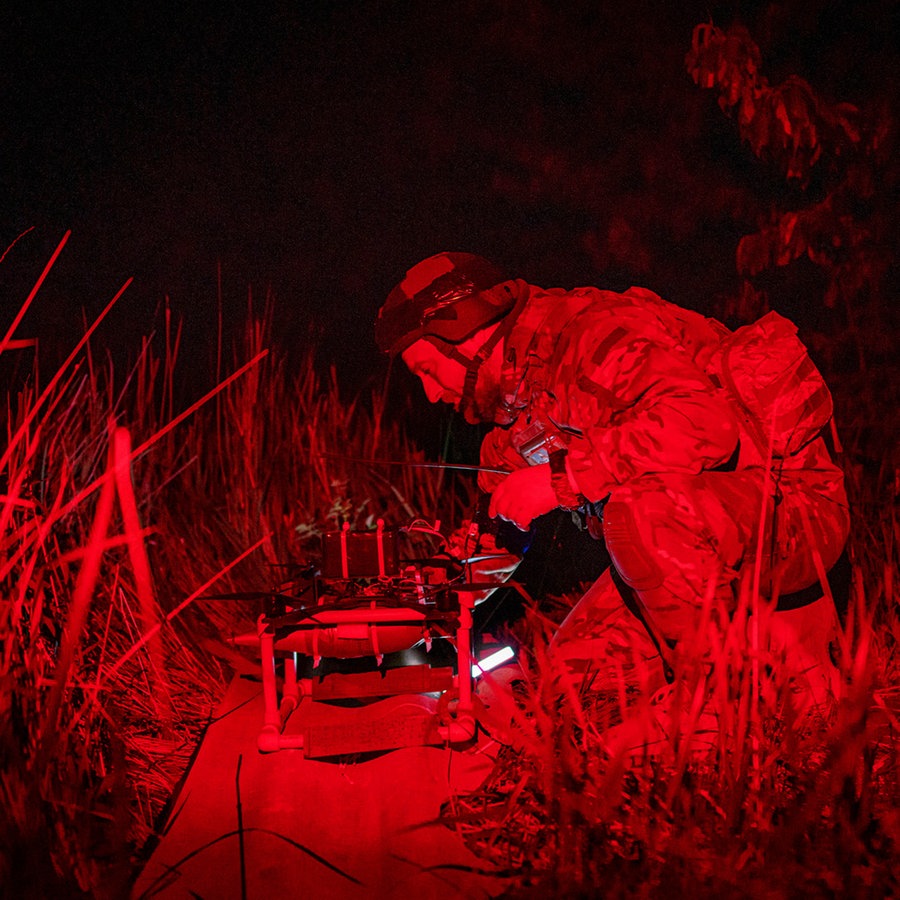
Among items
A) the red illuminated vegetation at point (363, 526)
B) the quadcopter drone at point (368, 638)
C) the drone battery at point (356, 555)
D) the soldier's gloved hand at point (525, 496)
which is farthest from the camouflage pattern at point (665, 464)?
the drone battery at point (356, 555)

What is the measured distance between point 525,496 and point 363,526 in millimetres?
1955

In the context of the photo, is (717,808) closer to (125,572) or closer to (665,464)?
(665,464)

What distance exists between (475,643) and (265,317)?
232cm

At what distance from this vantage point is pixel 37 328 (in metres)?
5.27

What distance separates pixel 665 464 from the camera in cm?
286

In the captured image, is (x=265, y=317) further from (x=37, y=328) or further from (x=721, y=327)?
(x=721, y=327)

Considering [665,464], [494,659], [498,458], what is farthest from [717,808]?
[498,458]

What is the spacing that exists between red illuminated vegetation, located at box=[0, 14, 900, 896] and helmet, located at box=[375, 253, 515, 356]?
61 centimetres

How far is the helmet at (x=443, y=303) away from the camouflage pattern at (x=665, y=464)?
16 cm

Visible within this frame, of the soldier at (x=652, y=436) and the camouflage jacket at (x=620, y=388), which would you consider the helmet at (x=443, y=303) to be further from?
the camouflage jacket at (x=620, y=388)

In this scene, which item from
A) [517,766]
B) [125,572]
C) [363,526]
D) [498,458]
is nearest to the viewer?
[517,766]

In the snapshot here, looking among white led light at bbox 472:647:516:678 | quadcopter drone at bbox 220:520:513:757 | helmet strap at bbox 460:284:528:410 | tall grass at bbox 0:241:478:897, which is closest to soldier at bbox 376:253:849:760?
helmet strap at bbox 460:284:528:410

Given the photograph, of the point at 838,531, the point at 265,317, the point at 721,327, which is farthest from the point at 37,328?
the point at 838,531

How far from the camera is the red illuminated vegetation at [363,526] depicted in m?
1.92
